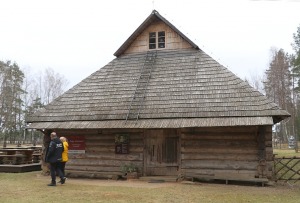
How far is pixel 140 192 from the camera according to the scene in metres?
10.1

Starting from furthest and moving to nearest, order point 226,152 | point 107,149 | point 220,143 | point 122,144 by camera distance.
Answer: point 107,149 < point 122,144 < point 220,143 < point 226,152

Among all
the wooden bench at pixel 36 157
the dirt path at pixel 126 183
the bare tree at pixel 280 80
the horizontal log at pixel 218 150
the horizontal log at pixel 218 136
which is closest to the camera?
the dirt path at pixel 126 183

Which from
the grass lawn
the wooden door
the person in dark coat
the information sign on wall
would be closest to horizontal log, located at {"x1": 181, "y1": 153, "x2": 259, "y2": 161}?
the wooden door

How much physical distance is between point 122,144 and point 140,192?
381cm

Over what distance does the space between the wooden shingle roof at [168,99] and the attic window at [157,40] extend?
19.1 inches

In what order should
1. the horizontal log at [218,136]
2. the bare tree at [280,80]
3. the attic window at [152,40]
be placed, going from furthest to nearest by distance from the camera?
the bare tree at [280,80]
the attic window at [152,40]
the horizontal log at [218,136]

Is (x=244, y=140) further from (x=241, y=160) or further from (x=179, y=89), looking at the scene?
(x=179, y=89)

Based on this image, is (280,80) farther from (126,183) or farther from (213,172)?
(126,183)

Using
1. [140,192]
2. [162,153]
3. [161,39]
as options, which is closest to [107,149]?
[162,153]

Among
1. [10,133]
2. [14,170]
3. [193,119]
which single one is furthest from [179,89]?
[10,133]

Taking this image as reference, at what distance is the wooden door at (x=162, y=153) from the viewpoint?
13383mm

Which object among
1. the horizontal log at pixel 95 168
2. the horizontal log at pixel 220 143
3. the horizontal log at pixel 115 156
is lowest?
the horizontal log at pixel 95 168

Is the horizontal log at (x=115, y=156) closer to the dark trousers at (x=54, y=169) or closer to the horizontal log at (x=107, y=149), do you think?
the horizontal log at (x=107, y=149)

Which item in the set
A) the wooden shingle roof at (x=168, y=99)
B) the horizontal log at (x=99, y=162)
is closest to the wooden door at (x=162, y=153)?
the horizontal log at (x=99, y=162)
